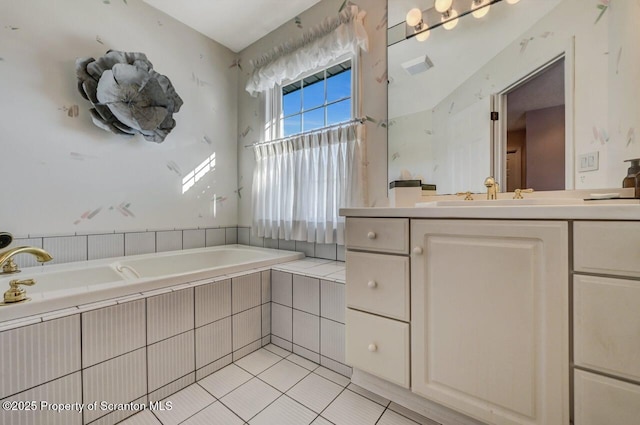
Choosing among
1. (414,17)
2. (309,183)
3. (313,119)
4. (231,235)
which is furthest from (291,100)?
(231,235)

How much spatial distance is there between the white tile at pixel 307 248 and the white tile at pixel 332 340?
0.69m

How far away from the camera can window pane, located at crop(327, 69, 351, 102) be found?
1.93m

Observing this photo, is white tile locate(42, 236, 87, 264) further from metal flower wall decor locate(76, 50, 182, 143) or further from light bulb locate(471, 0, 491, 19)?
light bulb locate(471, 0, 491, 19)

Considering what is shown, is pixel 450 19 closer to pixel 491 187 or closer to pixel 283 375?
pixel 491 187

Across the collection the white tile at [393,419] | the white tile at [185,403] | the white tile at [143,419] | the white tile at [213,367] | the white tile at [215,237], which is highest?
the white tile at [215,237]

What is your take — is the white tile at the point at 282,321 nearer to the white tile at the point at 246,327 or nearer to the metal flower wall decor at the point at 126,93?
the white tile at the point at 246,327

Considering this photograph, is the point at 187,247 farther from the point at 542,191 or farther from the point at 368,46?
the point at 542,191

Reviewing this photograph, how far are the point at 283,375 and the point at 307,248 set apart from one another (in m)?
0.93

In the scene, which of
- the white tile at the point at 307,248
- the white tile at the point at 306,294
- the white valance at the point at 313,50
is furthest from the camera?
the white tile at the point at 307,248

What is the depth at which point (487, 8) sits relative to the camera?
136 cm

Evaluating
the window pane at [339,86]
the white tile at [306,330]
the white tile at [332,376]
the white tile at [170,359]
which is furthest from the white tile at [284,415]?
the window pane at [339,86]

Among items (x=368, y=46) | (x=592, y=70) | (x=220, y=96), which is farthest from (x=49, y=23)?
(x=592, y=70)

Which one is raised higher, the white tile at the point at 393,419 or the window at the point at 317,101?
the window at the point at 317,101

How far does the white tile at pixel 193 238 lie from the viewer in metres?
2.24
